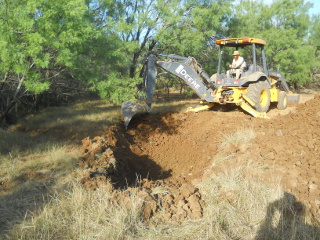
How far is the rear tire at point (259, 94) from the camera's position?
9781 mm

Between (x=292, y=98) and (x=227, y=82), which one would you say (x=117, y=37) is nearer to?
(x=227, y=82)

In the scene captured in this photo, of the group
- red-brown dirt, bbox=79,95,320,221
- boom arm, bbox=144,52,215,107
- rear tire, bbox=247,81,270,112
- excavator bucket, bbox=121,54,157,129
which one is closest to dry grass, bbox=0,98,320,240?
red-brown dirt, bbox=79,95,320,221

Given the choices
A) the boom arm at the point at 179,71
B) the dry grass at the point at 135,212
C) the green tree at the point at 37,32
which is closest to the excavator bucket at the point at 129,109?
the boom arm at the point at 179,71

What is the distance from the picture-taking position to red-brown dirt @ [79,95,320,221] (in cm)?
469

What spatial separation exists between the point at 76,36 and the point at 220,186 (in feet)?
14.8

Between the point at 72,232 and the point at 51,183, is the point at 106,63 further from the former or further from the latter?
the point at 72,232

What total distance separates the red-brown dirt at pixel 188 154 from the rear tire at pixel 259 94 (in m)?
0.61

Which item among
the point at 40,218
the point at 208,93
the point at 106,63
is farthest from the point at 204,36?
the point at 40,218

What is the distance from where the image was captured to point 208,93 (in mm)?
10141

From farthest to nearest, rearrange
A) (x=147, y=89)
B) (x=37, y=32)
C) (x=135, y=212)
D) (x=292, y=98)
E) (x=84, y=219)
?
(x=292, y=98), (x=147, y=89), (x=37, y=32), (x=135, y=212), (x=84, y=219)

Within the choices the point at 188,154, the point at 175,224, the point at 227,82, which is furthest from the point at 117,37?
the point at 175,224

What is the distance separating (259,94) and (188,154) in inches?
144

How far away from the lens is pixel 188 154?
26.1ft

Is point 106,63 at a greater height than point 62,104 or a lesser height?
greater
